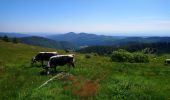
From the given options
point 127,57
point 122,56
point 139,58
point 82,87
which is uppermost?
point 82,87

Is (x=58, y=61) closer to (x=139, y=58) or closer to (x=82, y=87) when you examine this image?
(x=82, y=87)

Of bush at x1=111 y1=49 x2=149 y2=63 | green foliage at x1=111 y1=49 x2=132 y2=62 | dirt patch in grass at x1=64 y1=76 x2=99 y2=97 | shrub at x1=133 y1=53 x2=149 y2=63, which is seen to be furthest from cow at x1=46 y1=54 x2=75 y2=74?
shrub at x1=133 y1=53 x2=149 y2=63

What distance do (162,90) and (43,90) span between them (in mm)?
9465

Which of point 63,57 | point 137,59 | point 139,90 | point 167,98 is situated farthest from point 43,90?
point 137,59


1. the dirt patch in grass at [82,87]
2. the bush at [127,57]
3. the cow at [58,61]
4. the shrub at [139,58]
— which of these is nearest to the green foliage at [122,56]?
the bush at [127,57]

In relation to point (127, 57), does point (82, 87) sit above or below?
above

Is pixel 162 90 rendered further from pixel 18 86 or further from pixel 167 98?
pixel 18 86

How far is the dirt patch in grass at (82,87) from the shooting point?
65.6 ft

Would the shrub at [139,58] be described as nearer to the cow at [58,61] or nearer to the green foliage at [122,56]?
the green foliage at [122,56]

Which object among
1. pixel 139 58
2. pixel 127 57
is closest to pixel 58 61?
pixel 127 57

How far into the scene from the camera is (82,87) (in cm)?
2127

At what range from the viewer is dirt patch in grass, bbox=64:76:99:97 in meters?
20.0

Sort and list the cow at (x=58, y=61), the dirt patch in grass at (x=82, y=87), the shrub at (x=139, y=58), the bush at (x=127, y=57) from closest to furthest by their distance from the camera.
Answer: the dirt patch in grass at (x=82, y=87) < the cow at (x=58, y=61) < the bush at (x=127, y=57) < the shrub at (x=139, y=58)

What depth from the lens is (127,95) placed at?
19.9 meters
